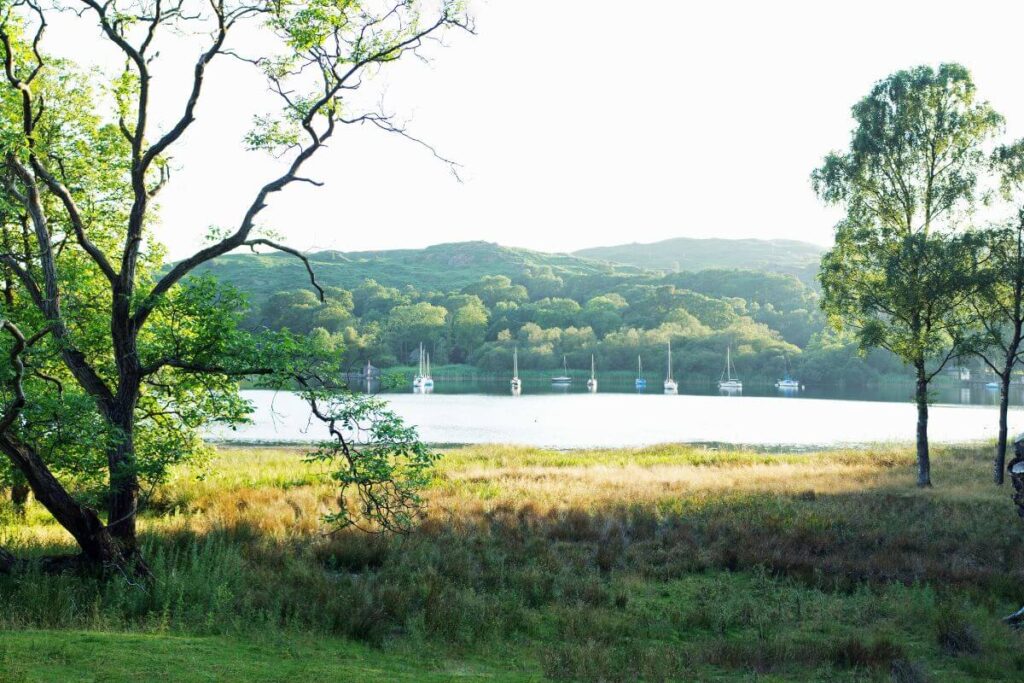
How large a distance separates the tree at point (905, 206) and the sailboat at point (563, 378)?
137 m

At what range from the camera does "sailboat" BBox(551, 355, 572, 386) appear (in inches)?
6545

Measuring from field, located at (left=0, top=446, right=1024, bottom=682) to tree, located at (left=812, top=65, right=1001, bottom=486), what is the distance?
680cm

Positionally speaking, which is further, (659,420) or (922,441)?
(659,420)

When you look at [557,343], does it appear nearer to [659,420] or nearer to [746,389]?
[746,389]

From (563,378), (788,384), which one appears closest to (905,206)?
(788,384)

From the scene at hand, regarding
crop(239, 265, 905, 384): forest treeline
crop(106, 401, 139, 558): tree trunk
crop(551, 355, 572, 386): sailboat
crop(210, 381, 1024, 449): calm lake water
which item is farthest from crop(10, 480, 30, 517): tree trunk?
crop(551, 355, 572, 386): sailboat

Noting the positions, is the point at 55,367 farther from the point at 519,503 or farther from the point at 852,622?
the point at 852,622

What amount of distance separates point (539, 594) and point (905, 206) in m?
22.3

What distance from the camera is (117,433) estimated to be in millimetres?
11680

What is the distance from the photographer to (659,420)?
78000 mm

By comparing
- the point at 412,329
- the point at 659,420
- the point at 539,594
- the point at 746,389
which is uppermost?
the point at 412,329

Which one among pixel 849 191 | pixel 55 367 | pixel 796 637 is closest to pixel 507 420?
pixel 849 191

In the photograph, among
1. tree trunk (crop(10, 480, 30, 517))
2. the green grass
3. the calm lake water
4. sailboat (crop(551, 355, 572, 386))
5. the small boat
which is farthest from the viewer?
sailboat (crop(551, 355, 572, 386))

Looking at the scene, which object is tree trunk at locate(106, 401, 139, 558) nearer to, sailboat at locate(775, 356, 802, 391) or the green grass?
the green grass
